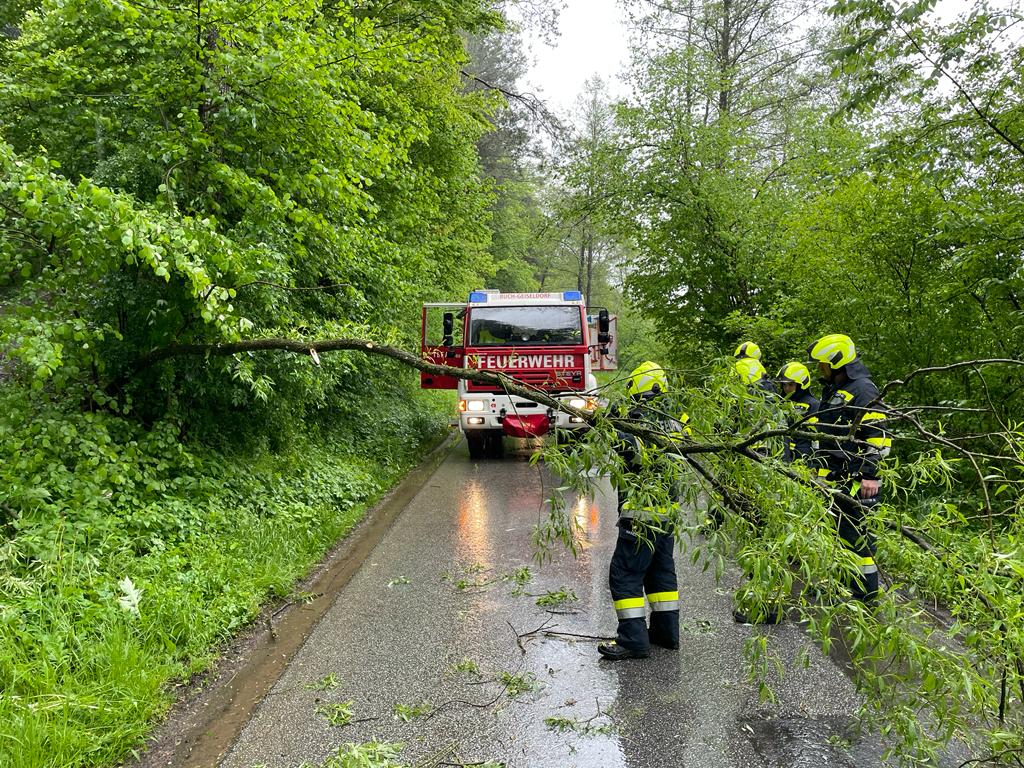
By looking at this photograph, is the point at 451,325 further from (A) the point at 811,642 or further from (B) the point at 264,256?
(A) the point at 811,642

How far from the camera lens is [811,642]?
14.3ft

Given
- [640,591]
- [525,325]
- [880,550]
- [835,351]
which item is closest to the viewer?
[880,550]

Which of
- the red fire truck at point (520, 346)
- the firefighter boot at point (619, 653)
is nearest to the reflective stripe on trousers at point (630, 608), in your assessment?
the firefighter boot at point (619, 653)

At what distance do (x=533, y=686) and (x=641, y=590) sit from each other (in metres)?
0.94

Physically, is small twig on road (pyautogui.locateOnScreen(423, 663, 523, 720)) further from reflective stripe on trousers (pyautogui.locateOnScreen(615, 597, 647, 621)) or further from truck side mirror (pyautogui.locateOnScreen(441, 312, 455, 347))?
truck side mirror (pyautogui.locateOnScreen(441, 312, 455, 347))

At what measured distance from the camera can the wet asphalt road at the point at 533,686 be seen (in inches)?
124

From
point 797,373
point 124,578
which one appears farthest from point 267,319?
point 797,373

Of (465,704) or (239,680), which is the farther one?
(239,680)

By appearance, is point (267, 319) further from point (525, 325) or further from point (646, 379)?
point (525, 325)

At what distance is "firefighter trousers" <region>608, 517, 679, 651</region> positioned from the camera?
4156 millimetres

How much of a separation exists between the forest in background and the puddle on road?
365 mm

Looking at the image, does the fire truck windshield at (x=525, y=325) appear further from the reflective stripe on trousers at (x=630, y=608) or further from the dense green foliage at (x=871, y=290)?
the reflective stripe on trousers at (x=630, y=608)

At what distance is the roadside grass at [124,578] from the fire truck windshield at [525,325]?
4.85 metres

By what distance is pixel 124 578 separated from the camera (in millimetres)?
4227
